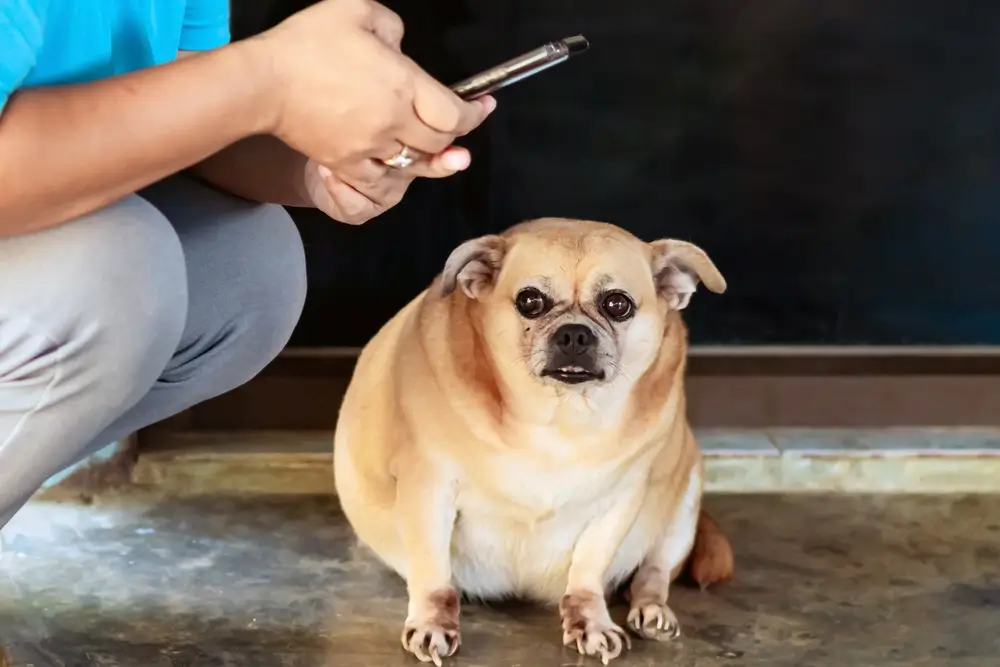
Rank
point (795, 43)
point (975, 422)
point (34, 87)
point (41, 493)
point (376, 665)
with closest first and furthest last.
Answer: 1. point (34, 87)
2. point (376, 665)
3. point (41, 493)
4. point (795, 43)
5. point (975, 422)

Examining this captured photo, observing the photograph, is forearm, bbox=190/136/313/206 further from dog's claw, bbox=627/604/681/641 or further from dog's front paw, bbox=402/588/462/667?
dog's claw, bbox=627/604/681/641

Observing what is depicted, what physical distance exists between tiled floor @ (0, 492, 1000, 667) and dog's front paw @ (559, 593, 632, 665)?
0.02 m

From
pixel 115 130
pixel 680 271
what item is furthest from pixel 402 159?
pixel 680 271

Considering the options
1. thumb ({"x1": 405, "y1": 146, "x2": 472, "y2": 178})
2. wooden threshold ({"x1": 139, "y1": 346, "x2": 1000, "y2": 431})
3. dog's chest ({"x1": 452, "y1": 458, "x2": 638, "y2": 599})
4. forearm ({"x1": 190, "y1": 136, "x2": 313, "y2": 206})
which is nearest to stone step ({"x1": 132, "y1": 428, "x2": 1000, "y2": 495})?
wooden threshold ({"x1": 139, "y1": 346, "x2": 1000, "y2": 431})

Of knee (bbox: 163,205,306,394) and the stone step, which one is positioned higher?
knee (bbox: 163,205,306,394)

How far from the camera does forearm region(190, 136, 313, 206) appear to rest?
41.5 inches

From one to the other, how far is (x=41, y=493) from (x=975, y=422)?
5.30ft

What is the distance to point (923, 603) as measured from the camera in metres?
1.39

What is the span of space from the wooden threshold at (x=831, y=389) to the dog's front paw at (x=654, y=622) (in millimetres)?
679

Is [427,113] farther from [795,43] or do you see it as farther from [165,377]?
[795,43]

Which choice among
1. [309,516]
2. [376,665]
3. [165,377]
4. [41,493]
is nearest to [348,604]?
[376,665]

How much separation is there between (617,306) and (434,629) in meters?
0.44

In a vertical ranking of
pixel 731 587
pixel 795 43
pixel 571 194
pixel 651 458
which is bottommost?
pixel 731 587

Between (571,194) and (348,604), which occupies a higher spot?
(571,194)
